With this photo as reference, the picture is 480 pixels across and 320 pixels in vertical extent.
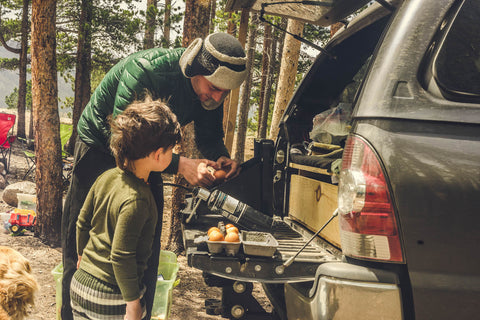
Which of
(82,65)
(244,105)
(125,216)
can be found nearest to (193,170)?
(125,216)

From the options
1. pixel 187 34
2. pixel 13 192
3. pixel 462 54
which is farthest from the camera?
pixel 13 192

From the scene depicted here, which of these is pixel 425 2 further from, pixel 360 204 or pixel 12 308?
pixel 12 308

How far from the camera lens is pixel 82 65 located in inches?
621

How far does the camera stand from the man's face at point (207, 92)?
114 inches

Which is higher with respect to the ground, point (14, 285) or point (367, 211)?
point (367, 211)

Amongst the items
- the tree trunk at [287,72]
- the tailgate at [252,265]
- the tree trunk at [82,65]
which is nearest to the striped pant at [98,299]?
the tailgate at [252,265]

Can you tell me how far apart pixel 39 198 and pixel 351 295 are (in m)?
5.27

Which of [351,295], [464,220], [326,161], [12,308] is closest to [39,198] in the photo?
[12,308]

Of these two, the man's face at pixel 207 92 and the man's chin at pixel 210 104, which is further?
the man's chin at pixel 210 104

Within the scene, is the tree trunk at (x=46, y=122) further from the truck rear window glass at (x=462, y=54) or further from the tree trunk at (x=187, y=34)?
the truck rear window glass at (x=462, y=54)

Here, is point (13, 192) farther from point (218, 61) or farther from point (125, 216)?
point (125, 216)

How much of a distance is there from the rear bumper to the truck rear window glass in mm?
895

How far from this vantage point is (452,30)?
73.7 inches

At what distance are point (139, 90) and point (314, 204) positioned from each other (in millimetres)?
1554
